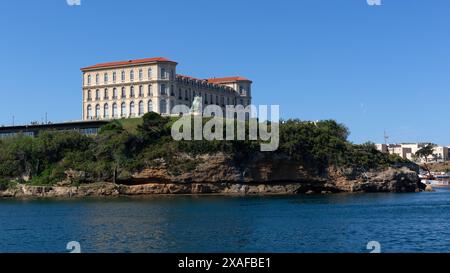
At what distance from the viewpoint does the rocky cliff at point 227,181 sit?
84.6 meters

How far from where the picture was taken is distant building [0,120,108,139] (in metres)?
101

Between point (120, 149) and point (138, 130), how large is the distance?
16.7ft

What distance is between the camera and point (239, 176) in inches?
3420

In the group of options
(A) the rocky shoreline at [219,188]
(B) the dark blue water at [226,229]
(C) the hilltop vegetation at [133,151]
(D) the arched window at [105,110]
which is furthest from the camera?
(D) the arched window at [105,110]

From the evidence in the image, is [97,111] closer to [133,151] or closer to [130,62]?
[130,62]

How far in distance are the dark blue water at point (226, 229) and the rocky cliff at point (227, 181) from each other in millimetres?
25133

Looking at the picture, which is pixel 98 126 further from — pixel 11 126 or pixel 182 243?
pixel 182 243

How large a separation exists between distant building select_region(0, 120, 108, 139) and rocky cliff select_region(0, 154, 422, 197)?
15717mm

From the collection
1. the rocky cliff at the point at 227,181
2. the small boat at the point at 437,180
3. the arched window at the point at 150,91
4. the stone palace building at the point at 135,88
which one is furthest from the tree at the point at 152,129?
the small boat at the point at 437,180

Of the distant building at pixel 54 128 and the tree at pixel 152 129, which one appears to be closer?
the tree at pixel 152 129

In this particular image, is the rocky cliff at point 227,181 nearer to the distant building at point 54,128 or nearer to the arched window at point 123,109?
the distant building at point 54,128

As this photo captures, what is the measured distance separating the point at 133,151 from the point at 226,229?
50643 mm

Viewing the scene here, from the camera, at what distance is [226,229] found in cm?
3972
